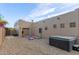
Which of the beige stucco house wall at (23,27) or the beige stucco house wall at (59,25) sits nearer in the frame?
the beige stucco house wall at (59,25)

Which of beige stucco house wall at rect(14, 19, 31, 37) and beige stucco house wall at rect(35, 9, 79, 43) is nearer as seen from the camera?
beige stucco house wall at rect(35, 9, 79, 43)

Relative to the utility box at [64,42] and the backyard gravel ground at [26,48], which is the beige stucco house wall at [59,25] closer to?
the utility box at [64,42]

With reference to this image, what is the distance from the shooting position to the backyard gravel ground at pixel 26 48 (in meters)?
2.54

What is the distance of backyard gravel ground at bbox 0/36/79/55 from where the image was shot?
2.54 m

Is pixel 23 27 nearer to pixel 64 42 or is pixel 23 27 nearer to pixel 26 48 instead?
pixel 26 48

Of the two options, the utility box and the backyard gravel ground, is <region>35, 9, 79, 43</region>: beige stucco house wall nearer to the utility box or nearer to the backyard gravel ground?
the utility box

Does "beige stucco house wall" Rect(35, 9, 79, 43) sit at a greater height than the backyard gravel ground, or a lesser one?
greater

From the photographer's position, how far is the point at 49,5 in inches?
103

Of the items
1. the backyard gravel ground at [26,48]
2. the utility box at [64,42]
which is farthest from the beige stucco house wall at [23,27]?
the utility box at [64,42]

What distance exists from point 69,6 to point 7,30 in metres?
1.16

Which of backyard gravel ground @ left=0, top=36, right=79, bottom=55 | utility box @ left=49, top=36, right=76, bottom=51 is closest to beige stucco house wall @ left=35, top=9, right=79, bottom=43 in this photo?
utility box @ left=49, top=36, right=76, bottom=51

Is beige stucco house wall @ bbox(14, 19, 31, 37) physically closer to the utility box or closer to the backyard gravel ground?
the backyard gravel ground

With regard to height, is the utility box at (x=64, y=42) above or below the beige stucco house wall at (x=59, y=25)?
below
